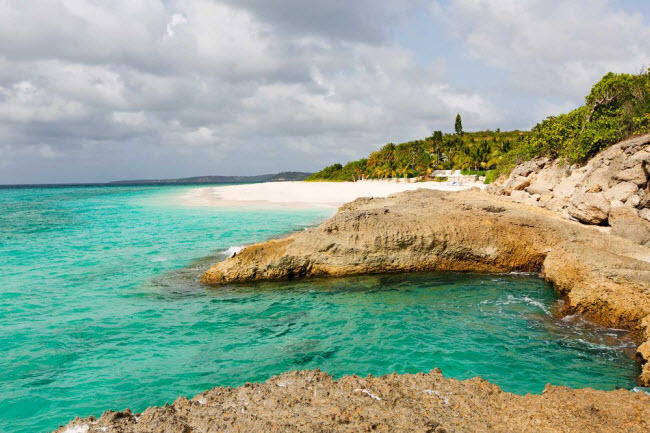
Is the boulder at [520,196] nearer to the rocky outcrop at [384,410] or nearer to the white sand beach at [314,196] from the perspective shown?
the white sand beach at [314,196]

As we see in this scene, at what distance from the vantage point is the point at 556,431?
153 inches

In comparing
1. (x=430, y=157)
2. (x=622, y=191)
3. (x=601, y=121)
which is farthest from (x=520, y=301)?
(x=430, y=157)

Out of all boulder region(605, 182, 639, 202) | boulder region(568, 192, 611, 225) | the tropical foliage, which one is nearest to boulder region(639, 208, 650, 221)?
boulder region(605, 182, 639, 202)

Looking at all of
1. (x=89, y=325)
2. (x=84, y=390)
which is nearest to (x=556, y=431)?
(x=84, y=390)

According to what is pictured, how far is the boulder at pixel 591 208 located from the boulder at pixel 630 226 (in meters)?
0.94

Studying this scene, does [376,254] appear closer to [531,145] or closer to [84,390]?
[84,390]

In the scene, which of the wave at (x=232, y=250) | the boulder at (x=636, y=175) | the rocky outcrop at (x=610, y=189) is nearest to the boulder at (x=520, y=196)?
the rocky outcrop at (x=610, y=189)

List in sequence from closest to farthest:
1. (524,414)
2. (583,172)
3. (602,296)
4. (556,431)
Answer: (556,431) → (524,414) → (602,296) → (583,172)

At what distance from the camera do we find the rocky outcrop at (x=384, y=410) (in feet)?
13.0

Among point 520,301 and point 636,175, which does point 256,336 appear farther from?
point 636,175

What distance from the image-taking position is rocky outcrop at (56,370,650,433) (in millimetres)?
3957

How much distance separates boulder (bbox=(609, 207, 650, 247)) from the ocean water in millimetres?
4179

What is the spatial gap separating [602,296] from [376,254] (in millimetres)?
6151

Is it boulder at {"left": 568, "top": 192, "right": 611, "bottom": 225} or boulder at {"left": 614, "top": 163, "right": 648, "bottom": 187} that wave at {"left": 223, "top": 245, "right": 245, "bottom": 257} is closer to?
boulder at {"left": 568, "top": 192, "right": 611, "bottom": 225}
